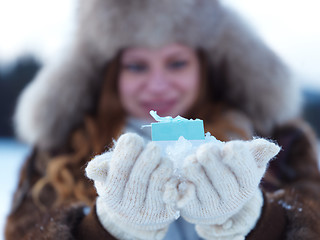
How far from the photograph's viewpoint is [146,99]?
1154mm

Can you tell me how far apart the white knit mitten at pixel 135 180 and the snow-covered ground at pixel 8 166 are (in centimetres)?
76

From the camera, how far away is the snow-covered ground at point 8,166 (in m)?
2.46

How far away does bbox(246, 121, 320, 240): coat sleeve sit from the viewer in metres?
0.65

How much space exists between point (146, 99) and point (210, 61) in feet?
1.12

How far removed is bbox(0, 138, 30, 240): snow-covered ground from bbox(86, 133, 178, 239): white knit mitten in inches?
30.0

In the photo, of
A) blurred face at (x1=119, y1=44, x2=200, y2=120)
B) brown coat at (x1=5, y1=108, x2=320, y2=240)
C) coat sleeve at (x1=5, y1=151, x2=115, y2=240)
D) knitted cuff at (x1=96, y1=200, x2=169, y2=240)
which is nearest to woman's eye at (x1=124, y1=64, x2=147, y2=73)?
blurred face at (x1=119, y1=44, x2=200, y2=120)

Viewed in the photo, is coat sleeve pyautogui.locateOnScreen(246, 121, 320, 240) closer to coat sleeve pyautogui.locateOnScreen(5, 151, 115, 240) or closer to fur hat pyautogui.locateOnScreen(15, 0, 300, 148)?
fur hat pyautogui.locateOnScreen(15, 0, 300, 148)

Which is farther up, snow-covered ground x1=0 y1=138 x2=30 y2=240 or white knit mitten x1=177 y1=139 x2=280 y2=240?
white knit mitten x1=177 y1=139 x2=280 y2=240

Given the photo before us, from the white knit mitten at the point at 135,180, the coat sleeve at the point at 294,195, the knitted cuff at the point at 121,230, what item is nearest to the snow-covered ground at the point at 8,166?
the knitted cuff at the point at 121,230

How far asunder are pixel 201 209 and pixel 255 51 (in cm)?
92

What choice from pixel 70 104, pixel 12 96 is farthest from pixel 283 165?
pixel 12 96

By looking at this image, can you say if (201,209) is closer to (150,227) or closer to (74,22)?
(150,227)

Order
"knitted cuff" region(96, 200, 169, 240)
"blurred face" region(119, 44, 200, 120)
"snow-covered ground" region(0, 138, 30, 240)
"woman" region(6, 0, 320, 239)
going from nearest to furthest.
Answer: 1. "knitted cuff" region(96, 200, 169, 240)
2. "woman" region(6, 0, 320, 239)
3. "blurred face" region(119, 44, 200, 120)
4. "snow-covered ground" region(0, 138, 30, 240)

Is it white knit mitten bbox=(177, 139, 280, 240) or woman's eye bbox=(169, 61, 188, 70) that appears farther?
woman's eye bbox=(169, 61, 188, 70)
